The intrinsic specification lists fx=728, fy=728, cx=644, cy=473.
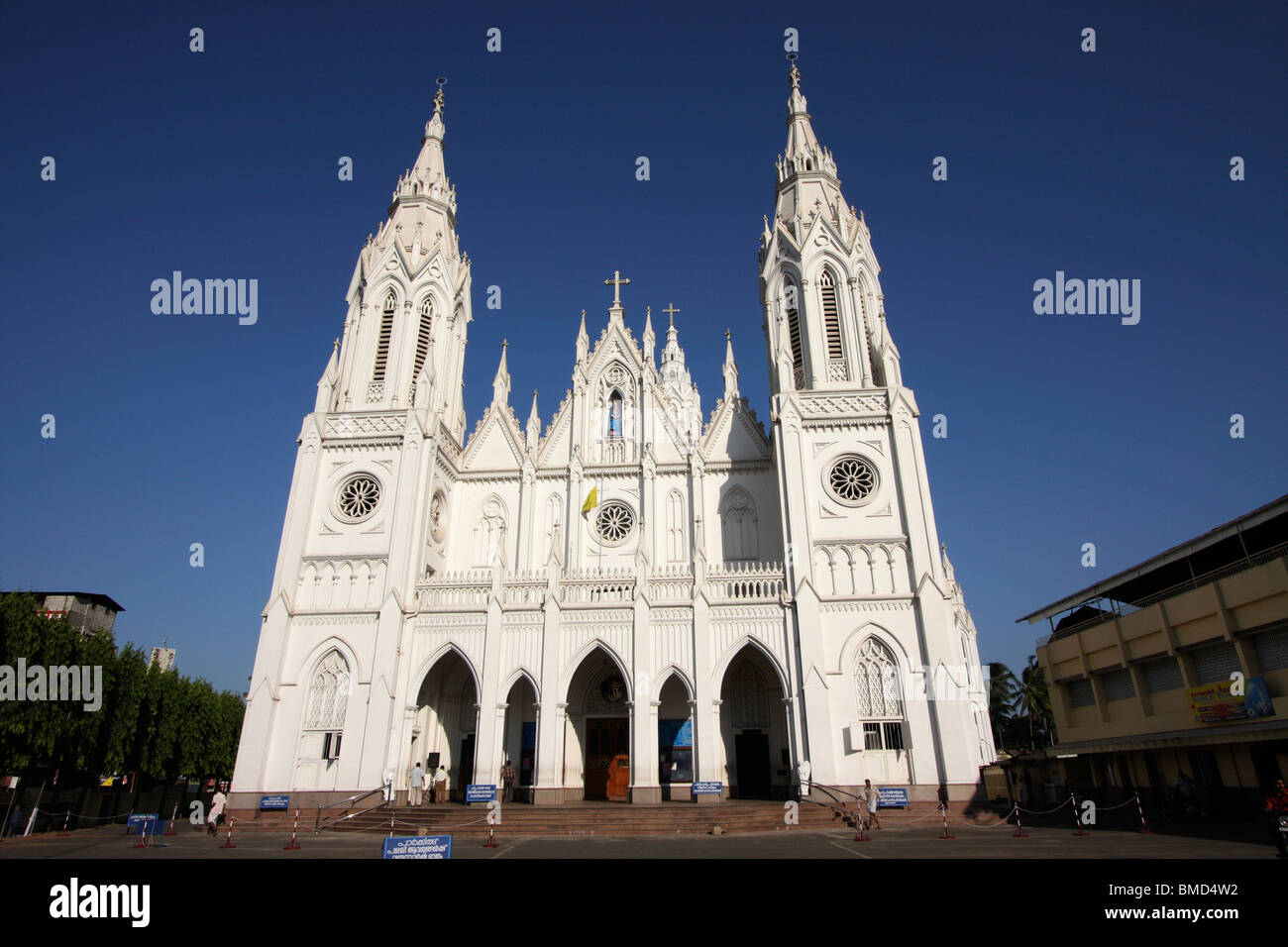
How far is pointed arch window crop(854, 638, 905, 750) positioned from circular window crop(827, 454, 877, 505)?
5539 mm

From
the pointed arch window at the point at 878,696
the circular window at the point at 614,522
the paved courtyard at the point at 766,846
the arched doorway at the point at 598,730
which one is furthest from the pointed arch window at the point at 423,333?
the pointed arch window at the point at 878,696

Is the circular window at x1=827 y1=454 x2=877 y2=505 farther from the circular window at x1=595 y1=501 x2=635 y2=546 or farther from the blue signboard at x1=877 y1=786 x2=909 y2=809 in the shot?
the blue signboard at x1=877 y1=786 x2=909 y2=809

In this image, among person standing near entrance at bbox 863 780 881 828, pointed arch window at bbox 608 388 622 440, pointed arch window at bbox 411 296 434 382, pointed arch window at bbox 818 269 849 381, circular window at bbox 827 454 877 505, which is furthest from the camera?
pointed arch window at bbox 608 388 622 440

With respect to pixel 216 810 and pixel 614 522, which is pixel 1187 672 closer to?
pixel 614 522

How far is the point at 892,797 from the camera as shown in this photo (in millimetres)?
22891

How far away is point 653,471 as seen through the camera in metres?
31.8

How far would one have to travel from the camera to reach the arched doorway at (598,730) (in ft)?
92.1

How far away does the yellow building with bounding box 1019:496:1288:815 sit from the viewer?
1964 centimetres

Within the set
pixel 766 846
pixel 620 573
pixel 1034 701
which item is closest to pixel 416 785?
pixel 620 573

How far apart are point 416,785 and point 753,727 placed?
12.4m

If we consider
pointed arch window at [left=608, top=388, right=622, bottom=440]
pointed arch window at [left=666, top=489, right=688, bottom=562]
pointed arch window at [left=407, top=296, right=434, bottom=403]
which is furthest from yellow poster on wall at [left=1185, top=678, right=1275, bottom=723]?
pointed arch window at [left=407, top=296, right=434, bottom=403]

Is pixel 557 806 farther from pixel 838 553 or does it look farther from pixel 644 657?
pixel 838 553
